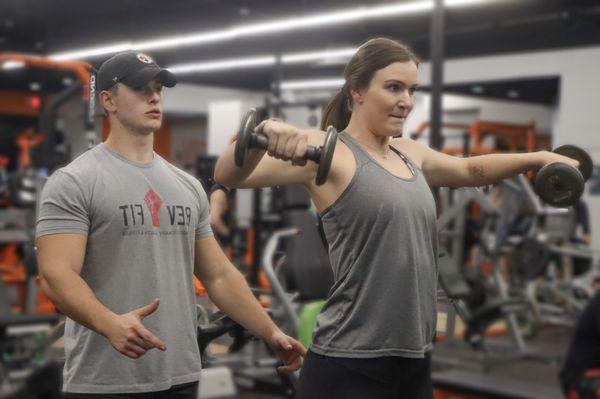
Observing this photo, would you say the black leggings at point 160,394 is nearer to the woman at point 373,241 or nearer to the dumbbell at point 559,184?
the woman at point 373,241

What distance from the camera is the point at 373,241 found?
1614mm

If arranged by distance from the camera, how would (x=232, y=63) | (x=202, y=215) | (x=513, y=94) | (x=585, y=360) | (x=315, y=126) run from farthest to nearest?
(x=513, y=94) → (x=232, y=63) → (x=315, y=126) → (x=585, y=360) → (x=202, y=215)

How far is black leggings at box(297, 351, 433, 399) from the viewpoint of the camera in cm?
165

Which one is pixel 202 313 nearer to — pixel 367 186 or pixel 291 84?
pixel 367 186

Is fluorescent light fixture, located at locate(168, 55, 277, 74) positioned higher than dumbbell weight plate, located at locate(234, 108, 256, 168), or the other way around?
fluorescent light fixture, located at locate(168, 55, 277, 74)

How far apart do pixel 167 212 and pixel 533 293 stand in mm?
6481

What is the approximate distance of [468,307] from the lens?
6059mm

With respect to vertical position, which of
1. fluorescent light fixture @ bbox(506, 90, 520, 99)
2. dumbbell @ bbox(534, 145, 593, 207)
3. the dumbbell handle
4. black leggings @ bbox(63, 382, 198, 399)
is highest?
fluorescent light fixture @ bbox(506, 90, 520, 99)

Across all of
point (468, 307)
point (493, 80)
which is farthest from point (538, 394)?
point (493, 80)

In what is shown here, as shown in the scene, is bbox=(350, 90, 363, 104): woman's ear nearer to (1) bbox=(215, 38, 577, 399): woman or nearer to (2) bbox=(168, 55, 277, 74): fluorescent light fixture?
(1) bbox=(215, 38, 577, 399): woman

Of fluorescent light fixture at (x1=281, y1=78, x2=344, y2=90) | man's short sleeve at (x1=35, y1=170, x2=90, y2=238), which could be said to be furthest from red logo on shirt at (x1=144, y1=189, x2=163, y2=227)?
fluorescent light fixture at (x1=281, y1=78, x2=344, y2=90)

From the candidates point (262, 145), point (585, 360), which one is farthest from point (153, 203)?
point (585, 360)

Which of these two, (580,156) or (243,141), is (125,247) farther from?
(580,156)

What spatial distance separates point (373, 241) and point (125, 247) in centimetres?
52
